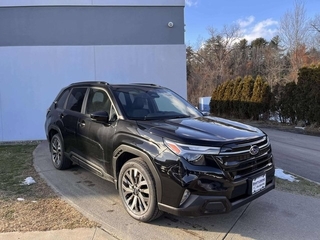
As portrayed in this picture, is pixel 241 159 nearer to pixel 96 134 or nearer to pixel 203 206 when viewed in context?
pixel 203 206

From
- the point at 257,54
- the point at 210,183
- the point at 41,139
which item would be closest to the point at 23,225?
the point at 210,183

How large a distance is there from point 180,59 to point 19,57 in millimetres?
5351

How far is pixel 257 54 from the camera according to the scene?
122ft

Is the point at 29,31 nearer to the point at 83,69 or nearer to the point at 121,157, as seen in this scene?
the point at 83,69

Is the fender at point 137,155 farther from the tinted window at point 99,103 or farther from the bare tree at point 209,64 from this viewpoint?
the bare tree at point 209,64

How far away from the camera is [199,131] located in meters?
3.56

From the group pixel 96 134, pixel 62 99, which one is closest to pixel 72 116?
pixel 62 99

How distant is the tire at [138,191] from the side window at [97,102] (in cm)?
104

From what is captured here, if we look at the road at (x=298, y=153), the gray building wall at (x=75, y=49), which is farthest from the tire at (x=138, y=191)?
the gray building wall at (x=75, y=49)

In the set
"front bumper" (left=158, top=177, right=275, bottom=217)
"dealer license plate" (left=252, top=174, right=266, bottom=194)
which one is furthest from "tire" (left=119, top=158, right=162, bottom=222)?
"dealer license plate" (left=252, top=174, right=266, bottom=194)

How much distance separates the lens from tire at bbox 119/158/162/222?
3469mm

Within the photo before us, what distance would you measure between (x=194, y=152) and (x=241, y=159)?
23.0 inches

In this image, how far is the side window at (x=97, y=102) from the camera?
14.6 ft

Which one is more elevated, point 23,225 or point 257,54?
point 257,54
